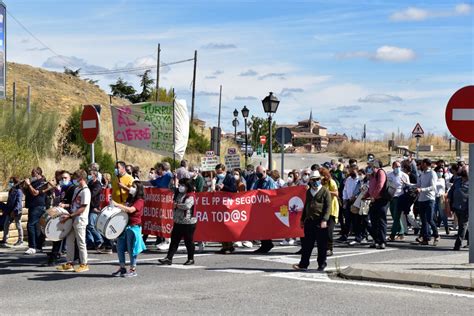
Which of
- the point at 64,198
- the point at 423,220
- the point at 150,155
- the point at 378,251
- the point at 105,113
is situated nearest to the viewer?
the point at 64,198

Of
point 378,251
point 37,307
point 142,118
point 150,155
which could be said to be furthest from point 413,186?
point 150,155

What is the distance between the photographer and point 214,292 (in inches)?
443

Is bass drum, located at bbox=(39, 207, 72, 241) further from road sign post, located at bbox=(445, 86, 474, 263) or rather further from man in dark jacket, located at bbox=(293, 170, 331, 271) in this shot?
road sign post, located at bbox=(445, 86, 474, 263)

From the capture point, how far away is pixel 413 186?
1866cm

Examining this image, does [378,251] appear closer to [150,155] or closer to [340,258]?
[340,258]

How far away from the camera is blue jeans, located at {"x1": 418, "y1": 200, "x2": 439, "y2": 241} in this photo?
18.0 metres

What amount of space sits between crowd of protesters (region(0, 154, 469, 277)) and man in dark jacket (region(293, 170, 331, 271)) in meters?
0.02

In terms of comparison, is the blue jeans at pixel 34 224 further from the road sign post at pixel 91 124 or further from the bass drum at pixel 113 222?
the bass drum at pixel 113 222

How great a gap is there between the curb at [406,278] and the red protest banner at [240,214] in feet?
14.0

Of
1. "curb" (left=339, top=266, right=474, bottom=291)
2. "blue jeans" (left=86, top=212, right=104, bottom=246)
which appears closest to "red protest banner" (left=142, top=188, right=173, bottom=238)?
"blue jeans" (left=86, top=212, right=104, bottom=246)

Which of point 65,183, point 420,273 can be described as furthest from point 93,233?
point 420,273

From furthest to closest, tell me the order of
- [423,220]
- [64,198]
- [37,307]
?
[423,220] → [64,198] → [37,307]

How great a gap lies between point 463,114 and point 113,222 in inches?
231

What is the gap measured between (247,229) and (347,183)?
3.15m
